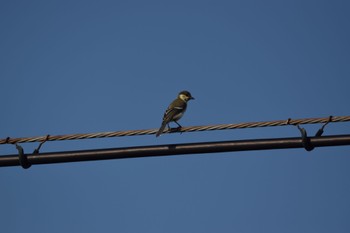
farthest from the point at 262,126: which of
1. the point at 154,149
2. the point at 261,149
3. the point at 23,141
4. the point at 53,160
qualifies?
the point at 23,141

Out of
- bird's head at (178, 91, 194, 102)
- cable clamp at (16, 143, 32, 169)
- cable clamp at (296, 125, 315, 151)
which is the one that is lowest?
cable clamp at (296, 125, 315, 151)

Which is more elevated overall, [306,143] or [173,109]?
[173,109]

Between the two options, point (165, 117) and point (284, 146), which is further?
point (165, 117)

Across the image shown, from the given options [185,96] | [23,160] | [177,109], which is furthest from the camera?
[185,96]

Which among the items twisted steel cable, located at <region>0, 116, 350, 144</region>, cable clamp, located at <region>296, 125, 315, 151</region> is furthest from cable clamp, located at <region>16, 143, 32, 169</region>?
cable clamp, located at <region>296, 125, 315, 151</region>

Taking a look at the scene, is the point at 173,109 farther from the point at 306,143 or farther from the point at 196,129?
the point at 306,143

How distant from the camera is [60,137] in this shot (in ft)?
26.9

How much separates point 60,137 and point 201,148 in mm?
2197

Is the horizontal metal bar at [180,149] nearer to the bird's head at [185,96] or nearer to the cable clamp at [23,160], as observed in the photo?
the cable clamp at [23,160]

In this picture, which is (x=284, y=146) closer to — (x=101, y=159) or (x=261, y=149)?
(x=261, y=149)

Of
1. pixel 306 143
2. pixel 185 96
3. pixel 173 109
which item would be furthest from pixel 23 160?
pixel 185 96

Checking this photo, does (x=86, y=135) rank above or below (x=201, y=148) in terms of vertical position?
above

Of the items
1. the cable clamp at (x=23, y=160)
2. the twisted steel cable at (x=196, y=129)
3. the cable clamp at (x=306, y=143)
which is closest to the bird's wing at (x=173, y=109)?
the twisted steel cable at (x=196, y=129)

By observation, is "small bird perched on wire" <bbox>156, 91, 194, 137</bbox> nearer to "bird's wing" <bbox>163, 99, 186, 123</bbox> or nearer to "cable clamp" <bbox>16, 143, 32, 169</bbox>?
"bird's wing" <bbox>163, 99, 186, 123</bbox>
